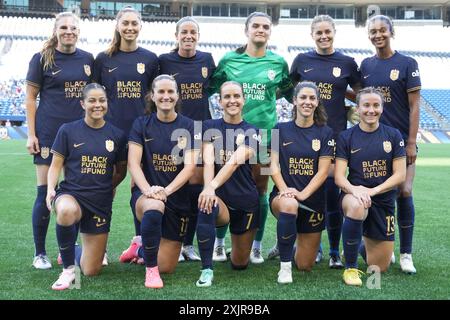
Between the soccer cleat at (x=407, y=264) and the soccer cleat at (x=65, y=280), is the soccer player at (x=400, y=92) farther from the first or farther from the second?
the soccer cleat at (x=65, y=280)

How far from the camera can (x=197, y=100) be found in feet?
15.6

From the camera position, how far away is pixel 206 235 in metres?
3.88

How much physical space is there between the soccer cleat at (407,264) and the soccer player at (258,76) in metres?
1.11

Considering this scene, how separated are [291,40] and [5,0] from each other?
1983 centimetres

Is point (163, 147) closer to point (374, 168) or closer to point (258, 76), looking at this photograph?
point (258, 76)

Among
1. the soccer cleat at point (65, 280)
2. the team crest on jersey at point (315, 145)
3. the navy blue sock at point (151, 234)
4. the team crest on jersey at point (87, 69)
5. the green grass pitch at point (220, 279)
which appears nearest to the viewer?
the green grass pitch at point (220, 279)

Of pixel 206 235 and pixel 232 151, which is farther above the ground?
pixel 232 151

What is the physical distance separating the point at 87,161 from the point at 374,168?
2.08m

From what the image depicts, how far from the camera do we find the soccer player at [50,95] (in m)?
4.41

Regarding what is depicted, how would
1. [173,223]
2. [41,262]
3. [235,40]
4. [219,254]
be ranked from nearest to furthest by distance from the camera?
[173,223]
[41,262]
[219,254]
[235,40]

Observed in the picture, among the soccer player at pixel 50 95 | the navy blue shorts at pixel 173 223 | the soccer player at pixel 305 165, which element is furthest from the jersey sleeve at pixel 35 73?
the soccer player at pixel 305 165

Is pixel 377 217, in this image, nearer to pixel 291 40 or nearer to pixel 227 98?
pixel 227 98

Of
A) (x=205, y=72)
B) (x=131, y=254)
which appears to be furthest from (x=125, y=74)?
(x=131, y=254)
